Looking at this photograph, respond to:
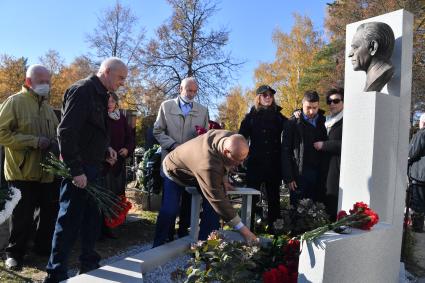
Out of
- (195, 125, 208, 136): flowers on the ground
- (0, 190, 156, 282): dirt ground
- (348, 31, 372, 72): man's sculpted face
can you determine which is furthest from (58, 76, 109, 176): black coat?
(348, 31, 372, 72): man's sculpted face

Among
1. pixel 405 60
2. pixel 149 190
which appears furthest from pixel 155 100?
pixel 405 60

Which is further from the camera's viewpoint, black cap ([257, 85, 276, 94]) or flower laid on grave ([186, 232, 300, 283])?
black cap ([257, 85, 276, 94])

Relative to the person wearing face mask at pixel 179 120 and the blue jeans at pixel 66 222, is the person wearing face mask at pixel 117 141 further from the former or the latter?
the blue jeans at pixel 66 222

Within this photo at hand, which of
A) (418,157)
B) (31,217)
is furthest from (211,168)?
(418,157)

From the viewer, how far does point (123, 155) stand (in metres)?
4.81

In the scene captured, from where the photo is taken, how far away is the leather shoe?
12.3 feet

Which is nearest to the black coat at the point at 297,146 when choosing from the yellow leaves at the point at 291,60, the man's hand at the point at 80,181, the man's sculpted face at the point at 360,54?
the man's sculpted face at the point at 360,54

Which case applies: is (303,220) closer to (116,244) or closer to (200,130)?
(200,130)

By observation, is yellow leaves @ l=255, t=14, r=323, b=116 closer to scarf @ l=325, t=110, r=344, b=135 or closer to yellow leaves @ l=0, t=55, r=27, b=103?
yellow leaves @ l=0, t=55, r=27, b=103

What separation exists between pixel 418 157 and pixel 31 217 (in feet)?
17.7

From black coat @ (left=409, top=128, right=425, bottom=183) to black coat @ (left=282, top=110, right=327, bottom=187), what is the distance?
221 cm

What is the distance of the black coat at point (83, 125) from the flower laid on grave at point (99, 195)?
163 millimetres

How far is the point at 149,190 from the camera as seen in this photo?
6.82 m

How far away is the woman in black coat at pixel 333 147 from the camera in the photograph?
4355mm
